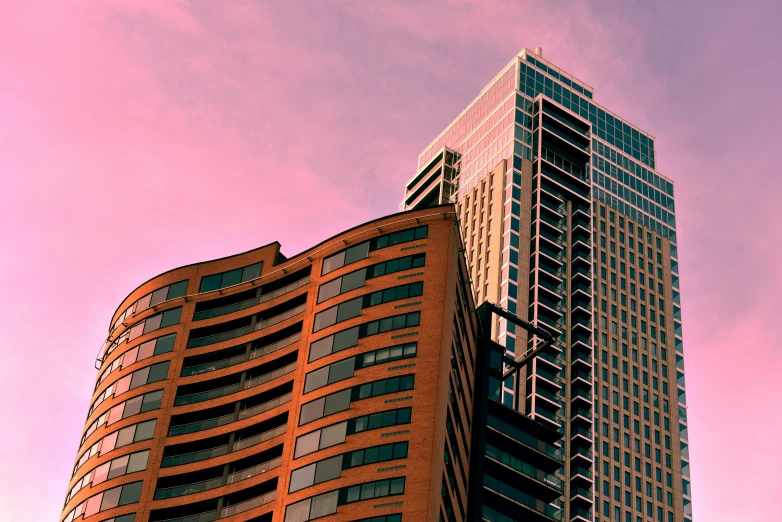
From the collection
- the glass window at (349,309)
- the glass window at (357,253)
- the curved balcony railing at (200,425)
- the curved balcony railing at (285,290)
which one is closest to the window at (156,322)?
the curved balcony railing at (285,290)

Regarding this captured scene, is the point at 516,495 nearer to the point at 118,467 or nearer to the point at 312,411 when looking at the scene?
the point at 312,411

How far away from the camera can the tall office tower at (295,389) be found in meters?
91.7

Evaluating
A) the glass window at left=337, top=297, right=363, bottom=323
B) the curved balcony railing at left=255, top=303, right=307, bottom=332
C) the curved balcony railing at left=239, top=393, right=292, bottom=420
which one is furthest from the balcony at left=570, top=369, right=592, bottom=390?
the curved balcony railing at left=239, top=393, right=292, bottom=420

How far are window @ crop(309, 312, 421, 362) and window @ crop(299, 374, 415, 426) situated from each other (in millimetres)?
4887

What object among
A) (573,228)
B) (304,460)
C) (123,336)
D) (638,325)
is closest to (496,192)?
(573,228)

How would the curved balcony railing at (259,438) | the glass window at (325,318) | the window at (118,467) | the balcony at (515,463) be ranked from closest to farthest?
the curved balcony railing at (259,438)
the glass window at (325,318)
the window at (118,467)
the balcony at (515,463)

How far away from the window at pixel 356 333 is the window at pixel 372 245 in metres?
8.50

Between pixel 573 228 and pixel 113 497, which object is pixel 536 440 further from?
pixel 573 228

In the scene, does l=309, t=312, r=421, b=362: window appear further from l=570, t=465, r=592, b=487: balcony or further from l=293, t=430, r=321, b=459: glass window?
l=570, t=465, r=592, b=487: balcony

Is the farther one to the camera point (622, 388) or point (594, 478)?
point (622, 388)

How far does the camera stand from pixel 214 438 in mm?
104312

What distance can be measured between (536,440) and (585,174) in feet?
251

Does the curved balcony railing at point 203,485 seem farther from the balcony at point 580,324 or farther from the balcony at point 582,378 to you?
the balcony at point 580,324

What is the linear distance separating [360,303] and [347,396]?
9890 millimetres
